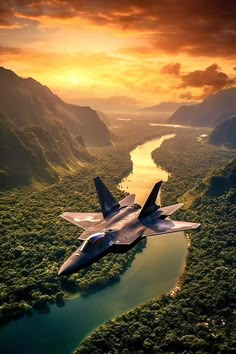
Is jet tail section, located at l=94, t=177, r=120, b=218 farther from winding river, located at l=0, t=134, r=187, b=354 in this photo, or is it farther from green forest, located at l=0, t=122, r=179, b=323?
green forest, located at l=0, t=122, r=179, b=323

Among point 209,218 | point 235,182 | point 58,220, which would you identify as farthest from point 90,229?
point 235,182

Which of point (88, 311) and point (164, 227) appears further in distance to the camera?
point (88, 311)

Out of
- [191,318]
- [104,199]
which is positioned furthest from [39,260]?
[104,199]

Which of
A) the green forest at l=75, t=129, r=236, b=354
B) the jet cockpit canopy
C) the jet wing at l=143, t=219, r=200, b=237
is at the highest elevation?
the jet cockpit canopy

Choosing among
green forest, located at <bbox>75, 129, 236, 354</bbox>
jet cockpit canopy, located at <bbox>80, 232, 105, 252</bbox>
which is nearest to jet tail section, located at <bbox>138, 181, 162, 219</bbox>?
jet cockpit canopy, located at <bbox>80, 232, 105, 252</bbox>

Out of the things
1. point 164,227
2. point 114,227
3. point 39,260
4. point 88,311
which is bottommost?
point 88,311

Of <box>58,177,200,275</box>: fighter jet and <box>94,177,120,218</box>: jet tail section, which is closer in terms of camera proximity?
<box>58,177,200,275</box>: fighter jet

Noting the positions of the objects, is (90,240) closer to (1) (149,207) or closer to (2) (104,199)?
(2) (104,199)
